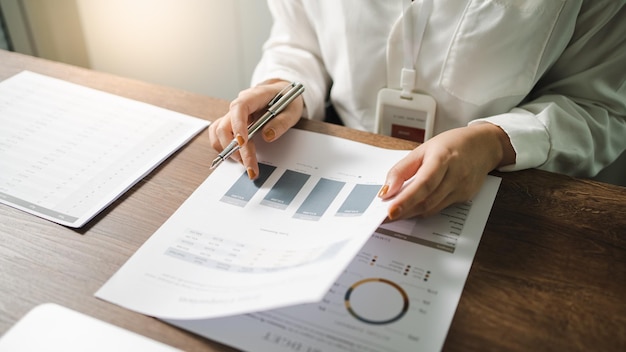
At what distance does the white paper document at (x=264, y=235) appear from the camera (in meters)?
0.50

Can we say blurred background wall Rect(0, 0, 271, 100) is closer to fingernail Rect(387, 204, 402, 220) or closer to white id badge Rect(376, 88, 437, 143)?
white id badge Rect(376, 88, 437, 143)

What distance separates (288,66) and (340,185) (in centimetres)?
33

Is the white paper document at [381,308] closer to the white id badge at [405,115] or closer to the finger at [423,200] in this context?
the finger at [423,200]

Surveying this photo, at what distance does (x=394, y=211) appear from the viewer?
571 millimetres

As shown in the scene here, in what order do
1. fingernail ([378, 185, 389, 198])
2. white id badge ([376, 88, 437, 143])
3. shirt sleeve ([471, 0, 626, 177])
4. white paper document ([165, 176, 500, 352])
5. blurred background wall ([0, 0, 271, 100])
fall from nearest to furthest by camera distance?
white paper document ([165, 176, 500, 352]) → fingernail ([378, 185, 389, 198]) → shirt sleeve ([471, 0, 626, 177]) → white id badge ([376, 88, 437, 143]) → blurred background wall ([0, 0, 271, 100])

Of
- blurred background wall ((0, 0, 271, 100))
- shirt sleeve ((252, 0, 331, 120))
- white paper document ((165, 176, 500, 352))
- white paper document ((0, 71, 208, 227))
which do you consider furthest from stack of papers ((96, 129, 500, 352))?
blurred background wall ((0, 0, 271, 100))

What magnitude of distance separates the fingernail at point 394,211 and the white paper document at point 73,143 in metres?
0.32

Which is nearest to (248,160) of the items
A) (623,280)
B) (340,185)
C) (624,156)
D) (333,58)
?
(340,185)

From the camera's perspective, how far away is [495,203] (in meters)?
0.64

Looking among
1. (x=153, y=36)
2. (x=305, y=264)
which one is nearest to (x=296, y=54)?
(x=305, y=264)

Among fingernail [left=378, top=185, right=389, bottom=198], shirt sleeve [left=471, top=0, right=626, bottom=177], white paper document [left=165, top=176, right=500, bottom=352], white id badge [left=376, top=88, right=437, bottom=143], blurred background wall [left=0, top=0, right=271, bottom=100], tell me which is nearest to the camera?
white paper document [left=165, top=176, right=500, bottom=352]

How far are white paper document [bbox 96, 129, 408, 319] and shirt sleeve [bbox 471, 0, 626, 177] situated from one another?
0.17m

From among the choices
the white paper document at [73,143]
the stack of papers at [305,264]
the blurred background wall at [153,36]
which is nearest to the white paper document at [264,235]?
the stack of papers at [305,264]

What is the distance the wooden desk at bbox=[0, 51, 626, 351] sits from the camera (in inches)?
19.6
